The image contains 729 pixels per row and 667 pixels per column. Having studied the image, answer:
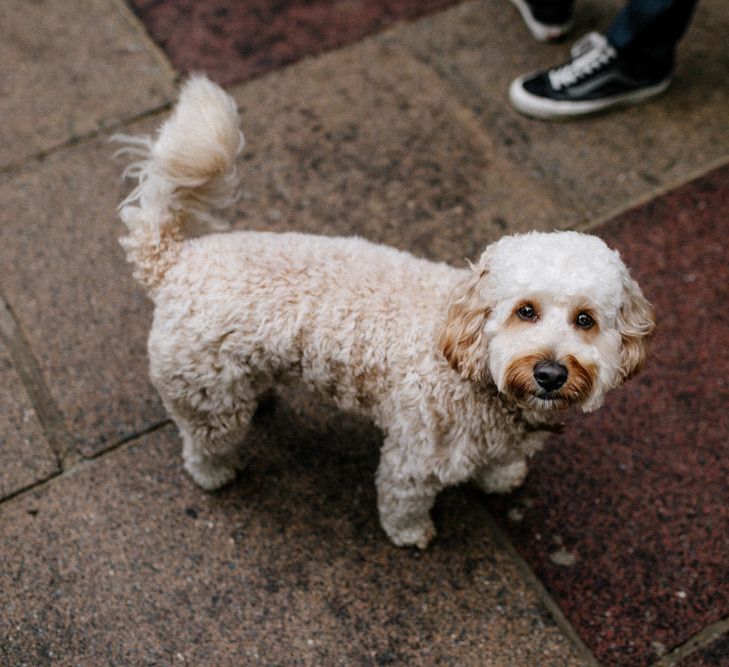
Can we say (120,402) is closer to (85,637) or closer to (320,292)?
(85,637)

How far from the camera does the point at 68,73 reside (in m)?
4.36

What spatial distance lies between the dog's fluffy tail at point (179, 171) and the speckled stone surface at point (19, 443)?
1067 mm

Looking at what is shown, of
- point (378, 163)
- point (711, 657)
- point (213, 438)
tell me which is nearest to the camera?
point (711, 657)

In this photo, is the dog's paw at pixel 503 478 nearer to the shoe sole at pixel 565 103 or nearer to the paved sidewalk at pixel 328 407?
the paved sidewalk at pixel 328 407

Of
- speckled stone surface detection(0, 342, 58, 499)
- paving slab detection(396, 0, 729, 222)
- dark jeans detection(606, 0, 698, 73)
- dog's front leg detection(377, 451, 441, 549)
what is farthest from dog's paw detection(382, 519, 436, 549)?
dark jeans detection(606, 0, 698, 73)

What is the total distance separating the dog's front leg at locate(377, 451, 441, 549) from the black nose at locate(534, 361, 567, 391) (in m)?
0.69

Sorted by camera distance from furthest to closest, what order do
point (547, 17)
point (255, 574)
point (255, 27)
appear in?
1. point (255, 27)
2. point (547, 17)
3. point (255, 574)

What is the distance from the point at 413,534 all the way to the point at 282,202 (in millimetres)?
1868

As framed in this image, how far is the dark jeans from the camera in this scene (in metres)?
3.73

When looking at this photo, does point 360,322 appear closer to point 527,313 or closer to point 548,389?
point 527,313

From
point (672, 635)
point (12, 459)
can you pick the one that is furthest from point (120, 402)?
point (672, 635)

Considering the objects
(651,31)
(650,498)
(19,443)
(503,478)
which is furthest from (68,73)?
(650,498)

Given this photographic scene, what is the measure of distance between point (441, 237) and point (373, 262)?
1.24 metres

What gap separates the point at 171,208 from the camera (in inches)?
99.4
